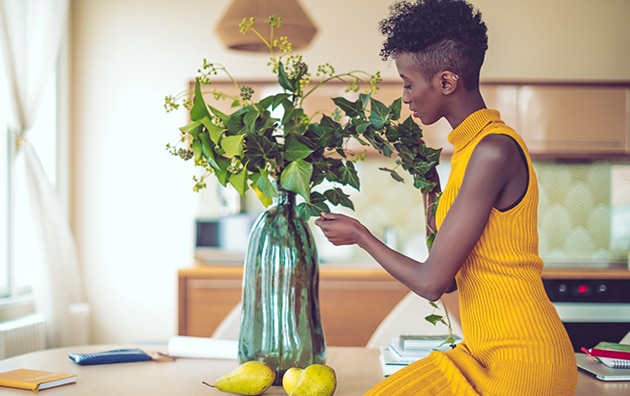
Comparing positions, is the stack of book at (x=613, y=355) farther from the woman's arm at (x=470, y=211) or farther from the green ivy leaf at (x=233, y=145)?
the green ivy leaf at (x=233, y=145)

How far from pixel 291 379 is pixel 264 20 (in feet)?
4.47

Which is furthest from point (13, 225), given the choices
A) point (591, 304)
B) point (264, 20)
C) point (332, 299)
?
point (591, 304)

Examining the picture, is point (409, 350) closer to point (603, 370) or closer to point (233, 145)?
point (603, 370)

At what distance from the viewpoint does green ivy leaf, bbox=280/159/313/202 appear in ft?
5.75

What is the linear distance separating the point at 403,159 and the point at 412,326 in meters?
1.00

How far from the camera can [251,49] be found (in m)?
2.97

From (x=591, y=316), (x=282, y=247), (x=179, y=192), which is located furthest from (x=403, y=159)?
(x=179, y=192)

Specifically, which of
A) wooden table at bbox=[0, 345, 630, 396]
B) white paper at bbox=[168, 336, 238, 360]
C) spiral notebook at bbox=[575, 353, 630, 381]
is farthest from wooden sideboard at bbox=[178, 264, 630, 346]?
spiral notebook at bbox=[575, 353, 630, 381]

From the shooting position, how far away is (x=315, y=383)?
5.19 feet

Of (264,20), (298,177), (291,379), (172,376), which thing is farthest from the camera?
(264,20)

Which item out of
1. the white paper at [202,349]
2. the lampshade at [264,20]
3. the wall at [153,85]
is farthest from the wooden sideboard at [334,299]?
the white paper at [202,349]

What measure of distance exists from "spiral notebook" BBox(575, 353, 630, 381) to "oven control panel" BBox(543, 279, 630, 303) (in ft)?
7.74

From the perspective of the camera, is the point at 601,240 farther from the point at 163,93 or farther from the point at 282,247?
the point at 282,247

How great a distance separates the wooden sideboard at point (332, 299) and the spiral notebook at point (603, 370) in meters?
2.37
